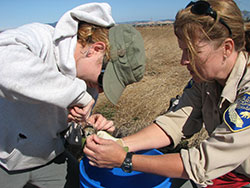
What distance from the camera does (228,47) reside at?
4.97ft

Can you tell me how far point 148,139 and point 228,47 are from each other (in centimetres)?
90

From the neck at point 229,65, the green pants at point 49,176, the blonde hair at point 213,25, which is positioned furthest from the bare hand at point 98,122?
the neck at point 229,65

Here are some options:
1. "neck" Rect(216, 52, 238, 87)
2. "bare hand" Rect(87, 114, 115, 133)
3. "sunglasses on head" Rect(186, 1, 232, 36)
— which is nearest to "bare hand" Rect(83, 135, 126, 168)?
"bare hand" Rect(87, 114, 115, 133)

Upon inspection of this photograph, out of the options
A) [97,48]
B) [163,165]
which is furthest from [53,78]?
[163,165]

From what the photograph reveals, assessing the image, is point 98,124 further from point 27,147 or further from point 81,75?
point 27,147

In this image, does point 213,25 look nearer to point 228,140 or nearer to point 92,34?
point 228,140

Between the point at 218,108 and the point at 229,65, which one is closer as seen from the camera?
the point at 229,65

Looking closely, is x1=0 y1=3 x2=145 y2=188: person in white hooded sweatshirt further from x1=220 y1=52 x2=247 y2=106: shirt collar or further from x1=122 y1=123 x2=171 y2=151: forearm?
x1=220 y1=52 x2=247 y2=106: shirt collar

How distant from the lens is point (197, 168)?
4.60 feet

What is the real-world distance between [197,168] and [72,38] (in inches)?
42.6

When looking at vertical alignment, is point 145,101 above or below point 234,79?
below

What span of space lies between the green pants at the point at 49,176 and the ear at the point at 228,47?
154cm

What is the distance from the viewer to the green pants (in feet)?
A: 6.06

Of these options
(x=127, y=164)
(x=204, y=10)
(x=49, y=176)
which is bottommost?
(x=49, y=176)
